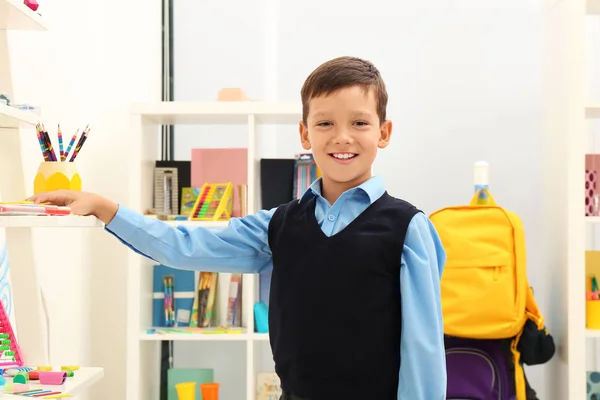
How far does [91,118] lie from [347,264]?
1.52 m

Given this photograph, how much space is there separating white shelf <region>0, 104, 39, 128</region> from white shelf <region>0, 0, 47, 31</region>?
0.55 ft

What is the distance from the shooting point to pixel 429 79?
11.3ft

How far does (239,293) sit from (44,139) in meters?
1.37

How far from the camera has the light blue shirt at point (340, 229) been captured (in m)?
1.43

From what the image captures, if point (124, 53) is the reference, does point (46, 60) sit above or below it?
below

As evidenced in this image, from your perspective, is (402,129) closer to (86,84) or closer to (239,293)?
(239,293)

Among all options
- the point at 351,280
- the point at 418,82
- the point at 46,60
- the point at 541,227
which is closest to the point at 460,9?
the point at 418,82

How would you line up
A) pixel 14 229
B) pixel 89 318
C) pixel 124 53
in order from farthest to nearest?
pixel 124 53 → pixel 89 318 → pixel 14 229

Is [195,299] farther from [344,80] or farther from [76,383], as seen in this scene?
[344,80]

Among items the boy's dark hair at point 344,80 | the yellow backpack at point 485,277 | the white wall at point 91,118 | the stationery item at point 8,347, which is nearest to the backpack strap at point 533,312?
the yellow backpack at point 485,277

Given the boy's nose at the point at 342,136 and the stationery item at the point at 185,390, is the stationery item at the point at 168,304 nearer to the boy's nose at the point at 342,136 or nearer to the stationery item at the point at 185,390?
the stationery item at the point at 185,390

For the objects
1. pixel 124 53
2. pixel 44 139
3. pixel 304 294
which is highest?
pixel 124 53

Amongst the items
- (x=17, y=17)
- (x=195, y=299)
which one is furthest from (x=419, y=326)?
(x=195, y=299)

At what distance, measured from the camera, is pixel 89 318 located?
2842 millimetres
